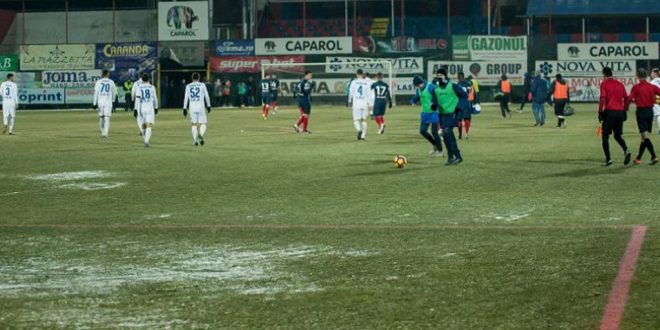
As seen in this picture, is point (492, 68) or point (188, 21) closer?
point (492, 68)

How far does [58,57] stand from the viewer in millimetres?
66875

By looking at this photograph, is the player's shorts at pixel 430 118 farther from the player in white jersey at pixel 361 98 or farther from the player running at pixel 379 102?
the player running at pixel 379 102

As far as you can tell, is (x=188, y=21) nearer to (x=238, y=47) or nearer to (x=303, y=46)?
(x=238, y=47)

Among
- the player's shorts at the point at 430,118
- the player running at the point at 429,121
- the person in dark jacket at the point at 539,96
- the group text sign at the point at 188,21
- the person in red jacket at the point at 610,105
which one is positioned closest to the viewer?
the person in red jacket at the point at 610,105

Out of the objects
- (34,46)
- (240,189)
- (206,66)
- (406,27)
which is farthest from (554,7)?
(240,189)

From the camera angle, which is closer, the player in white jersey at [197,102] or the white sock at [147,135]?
the white sock at [147,135]

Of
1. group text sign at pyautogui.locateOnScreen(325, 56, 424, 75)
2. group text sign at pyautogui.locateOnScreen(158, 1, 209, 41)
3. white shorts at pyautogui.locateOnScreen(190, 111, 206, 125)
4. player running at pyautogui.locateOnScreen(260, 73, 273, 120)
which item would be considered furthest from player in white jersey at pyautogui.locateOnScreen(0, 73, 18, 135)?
group text sign at pyautogui.locateOnScreen(158, 1, 209, 41)

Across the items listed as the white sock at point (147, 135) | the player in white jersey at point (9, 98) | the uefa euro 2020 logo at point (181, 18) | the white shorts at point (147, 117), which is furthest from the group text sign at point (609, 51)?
the white sock at point (147, 135)

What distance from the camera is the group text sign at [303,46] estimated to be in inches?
2594

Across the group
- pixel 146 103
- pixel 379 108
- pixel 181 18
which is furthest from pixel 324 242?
pixel 181 18

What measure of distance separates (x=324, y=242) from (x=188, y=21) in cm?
5707

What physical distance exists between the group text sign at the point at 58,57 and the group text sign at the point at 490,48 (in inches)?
857

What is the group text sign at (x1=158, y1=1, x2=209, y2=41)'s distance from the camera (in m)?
66.2

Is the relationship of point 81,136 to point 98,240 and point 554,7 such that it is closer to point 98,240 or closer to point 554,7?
point 98,240
